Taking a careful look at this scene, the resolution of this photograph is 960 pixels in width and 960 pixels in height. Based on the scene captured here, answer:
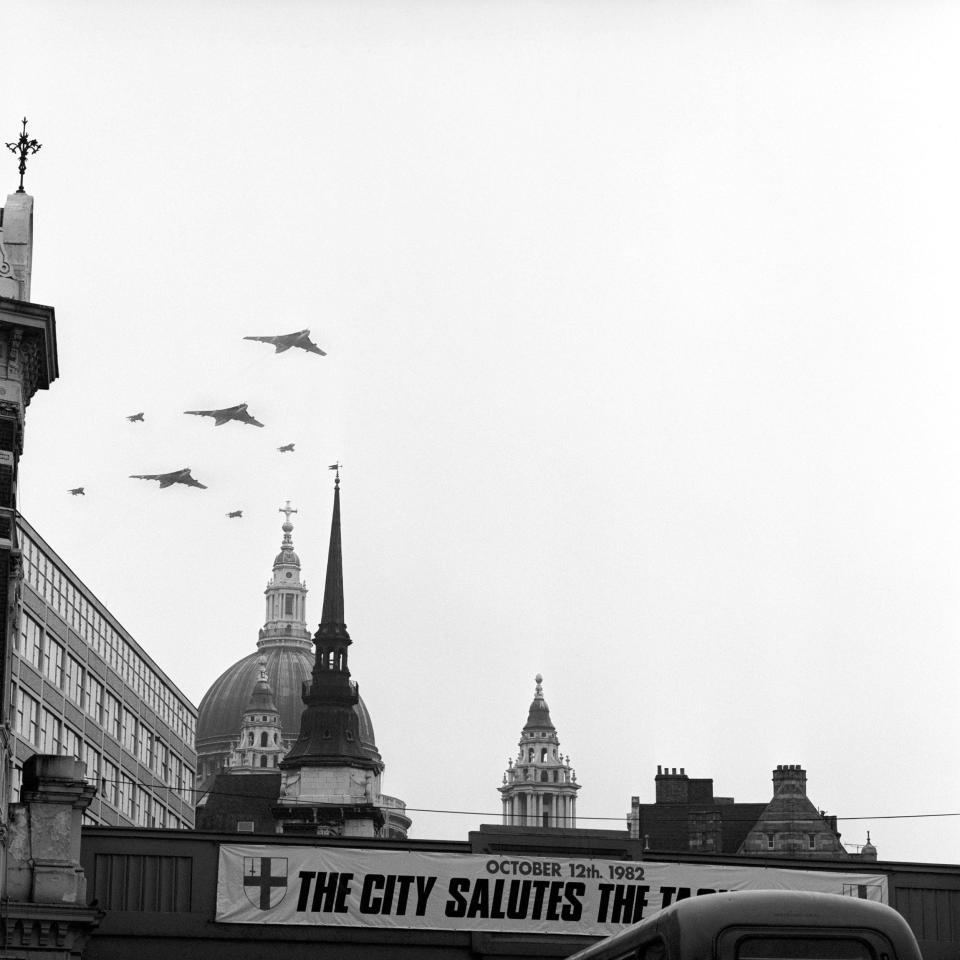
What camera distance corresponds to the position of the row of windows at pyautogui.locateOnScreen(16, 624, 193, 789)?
87.4 metres

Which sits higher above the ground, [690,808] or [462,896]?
[690,808]

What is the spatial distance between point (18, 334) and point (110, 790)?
7200 centimetres

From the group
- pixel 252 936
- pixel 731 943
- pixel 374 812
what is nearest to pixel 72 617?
pixel 252 936

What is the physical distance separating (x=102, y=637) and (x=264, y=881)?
64693 millimetres

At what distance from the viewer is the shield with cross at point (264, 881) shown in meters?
39.9

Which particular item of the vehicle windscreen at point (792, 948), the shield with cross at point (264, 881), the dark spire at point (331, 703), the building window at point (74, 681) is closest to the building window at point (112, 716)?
the building window at point (74, 681)

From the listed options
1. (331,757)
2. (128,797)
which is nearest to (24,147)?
(128,797)

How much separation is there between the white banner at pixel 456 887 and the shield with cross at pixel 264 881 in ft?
0.07

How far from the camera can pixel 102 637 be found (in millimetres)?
102500

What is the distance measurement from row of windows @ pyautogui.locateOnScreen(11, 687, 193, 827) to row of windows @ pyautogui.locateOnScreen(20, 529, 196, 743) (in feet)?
17.5

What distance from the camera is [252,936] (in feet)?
130

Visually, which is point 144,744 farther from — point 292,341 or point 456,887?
point 456,887

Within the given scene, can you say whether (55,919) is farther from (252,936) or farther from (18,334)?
(18,334)

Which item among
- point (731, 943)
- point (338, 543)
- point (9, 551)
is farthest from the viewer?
point (338, 543)
